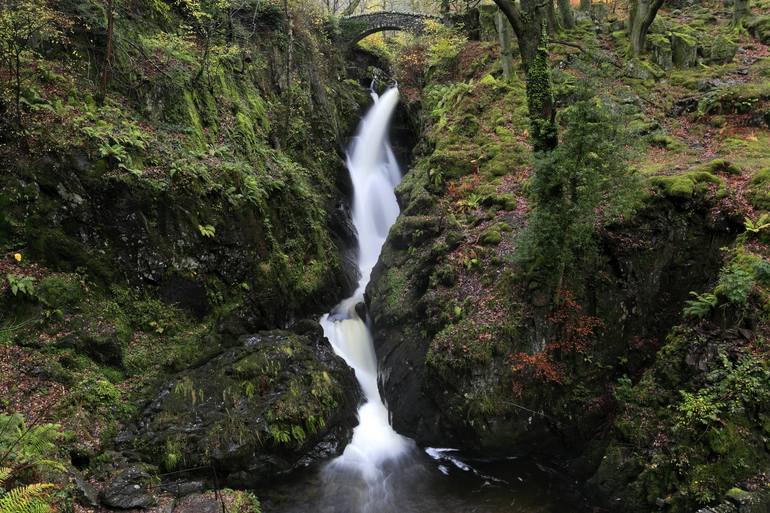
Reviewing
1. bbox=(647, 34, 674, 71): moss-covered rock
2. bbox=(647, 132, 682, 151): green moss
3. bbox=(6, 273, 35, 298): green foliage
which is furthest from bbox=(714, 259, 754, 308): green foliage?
bbox=(6, 273, 35, 298): green foliage

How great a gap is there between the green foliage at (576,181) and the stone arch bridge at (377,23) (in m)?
21.2

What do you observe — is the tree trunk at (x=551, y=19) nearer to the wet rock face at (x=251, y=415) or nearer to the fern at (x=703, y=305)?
the fern at (x=703, y=305)

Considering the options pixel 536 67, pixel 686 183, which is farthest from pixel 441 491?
pixel 536 67

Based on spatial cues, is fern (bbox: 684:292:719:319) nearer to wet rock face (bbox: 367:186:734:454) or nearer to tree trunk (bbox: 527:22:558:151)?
wet rock face (bbox: 367:186:734:454)

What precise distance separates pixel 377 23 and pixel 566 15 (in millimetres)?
11699

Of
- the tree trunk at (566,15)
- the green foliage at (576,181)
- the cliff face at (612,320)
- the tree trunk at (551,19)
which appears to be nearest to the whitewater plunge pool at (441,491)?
the cliff face at (612,320)

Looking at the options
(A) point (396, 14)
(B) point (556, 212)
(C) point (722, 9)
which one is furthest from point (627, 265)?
(A) point (396, 14)

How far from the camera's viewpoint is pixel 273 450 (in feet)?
31.2

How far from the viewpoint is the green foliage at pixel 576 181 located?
26.7 feet

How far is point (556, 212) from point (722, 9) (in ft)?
63.5

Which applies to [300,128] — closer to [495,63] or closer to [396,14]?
[495,63]

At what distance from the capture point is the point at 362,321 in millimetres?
14258

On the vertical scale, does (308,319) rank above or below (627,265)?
below

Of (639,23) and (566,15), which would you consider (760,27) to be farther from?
(566,15)
